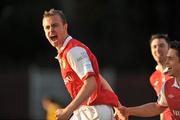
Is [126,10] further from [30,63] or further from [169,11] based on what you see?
[30,63]

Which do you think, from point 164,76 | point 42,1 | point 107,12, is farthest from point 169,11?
point 164,76

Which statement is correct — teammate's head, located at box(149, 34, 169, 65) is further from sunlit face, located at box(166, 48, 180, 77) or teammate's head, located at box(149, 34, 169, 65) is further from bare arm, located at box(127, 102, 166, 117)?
sunlit face, located at box(166, 48, 180, 77)

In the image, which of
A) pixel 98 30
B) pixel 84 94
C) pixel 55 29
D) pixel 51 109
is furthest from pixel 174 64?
pixel 98 30

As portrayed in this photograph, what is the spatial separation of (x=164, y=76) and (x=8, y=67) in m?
17.4

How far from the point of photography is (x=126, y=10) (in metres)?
28.1

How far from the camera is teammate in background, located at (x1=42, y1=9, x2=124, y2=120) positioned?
767cm

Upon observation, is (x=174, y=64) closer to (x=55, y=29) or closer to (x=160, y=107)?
(x=160, y=107)

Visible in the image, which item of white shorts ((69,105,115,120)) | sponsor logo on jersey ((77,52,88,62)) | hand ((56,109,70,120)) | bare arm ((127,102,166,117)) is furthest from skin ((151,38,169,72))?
hand ((56,109,70,120))

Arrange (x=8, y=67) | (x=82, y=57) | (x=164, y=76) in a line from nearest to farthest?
(x=82, y=57), (x=164, y=76), (x=8, y=67)

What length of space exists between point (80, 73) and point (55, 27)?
1.82 ft

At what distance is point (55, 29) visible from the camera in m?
7.89

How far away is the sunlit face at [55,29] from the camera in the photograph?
311 inches

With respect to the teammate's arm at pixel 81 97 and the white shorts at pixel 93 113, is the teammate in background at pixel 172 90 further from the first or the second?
the teammate's arm at pixel 81 97

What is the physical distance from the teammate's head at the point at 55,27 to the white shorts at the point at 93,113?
0.68 meters
